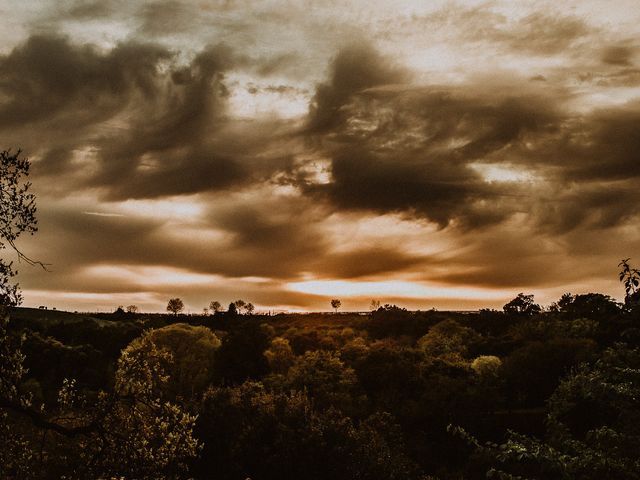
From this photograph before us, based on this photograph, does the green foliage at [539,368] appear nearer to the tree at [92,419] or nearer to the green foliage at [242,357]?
the green foliage at [242,357]

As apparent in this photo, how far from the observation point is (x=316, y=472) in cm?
3080

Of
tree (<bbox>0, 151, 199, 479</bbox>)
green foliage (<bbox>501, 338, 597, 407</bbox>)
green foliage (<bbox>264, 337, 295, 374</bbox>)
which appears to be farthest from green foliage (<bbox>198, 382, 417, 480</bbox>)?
green foliage (<bbox>264, 337, 295, 374</bbox>)

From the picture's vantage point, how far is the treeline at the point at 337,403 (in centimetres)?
1300

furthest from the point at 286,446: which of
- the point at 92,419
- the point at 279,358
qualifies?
the point at 279,358

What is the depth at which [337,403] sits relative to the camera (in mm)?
55375

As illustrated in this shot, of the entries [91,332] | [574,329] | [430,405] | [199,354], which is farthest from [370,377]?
[91,332]

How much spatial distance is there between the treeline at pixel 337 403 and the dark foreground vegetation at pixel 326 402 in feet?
0.34

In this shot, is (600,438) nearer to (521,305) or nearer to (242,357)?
(242,357)

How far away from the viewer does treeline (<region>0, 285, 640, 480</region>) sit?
13.0 metres

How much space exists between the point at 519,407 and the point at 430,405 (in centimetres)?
1622

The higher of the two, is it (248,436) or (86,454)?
(86,454)

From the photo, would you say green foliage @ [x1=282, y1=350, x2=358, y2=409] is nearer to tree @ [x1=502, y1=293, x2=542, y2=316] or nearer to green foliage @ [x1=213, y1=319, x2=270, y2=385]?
green foliage @ [x1=213, y1=319, x2=270, y2=385]

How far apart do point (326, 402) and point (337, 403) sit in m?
1.16

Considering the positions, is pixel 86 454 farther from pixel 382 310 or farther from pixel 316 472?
pixel 382 310
